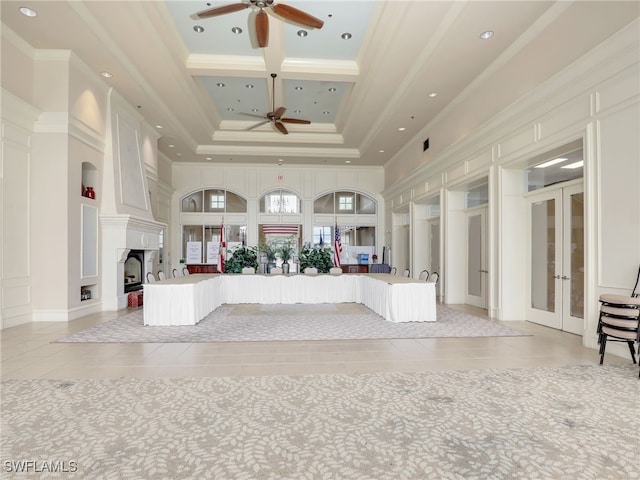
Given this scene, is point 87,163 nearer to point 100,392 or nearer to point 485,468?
point 100,392

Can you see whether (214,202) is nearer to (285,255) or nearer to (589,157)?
(285,255)

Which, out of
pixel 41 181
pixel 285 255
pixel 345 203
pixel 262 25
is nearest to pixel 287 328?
pixel 285 255

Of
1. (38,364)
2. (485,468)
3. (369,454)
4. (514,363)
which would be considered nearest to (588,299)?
(514,363)

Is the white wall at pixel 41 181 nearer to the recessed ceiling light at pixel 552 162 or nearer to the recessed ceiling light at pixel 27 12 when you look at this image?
the recessed ceiling light at pixel 27 12

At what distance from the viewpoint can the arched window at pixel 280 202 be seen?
44.0 feet

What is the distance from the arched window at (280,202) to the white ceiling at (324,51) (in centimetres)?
385

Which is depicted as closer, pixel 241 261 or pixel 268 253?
pixel 241 261

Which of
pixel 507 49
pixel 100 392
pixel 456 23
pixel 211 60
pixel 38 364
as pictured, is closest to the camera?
pixel 100 392

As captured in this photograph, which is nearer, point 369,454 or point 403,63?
point 369,454

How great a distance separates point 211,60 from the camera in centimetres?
700

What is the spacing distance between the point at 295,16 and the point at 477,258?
6.21 m

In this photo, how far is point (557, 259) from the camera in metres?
5.54

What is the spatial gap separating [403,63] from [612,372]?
572 centimetres

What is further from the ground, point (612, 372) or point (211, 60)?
point (211, 60)
